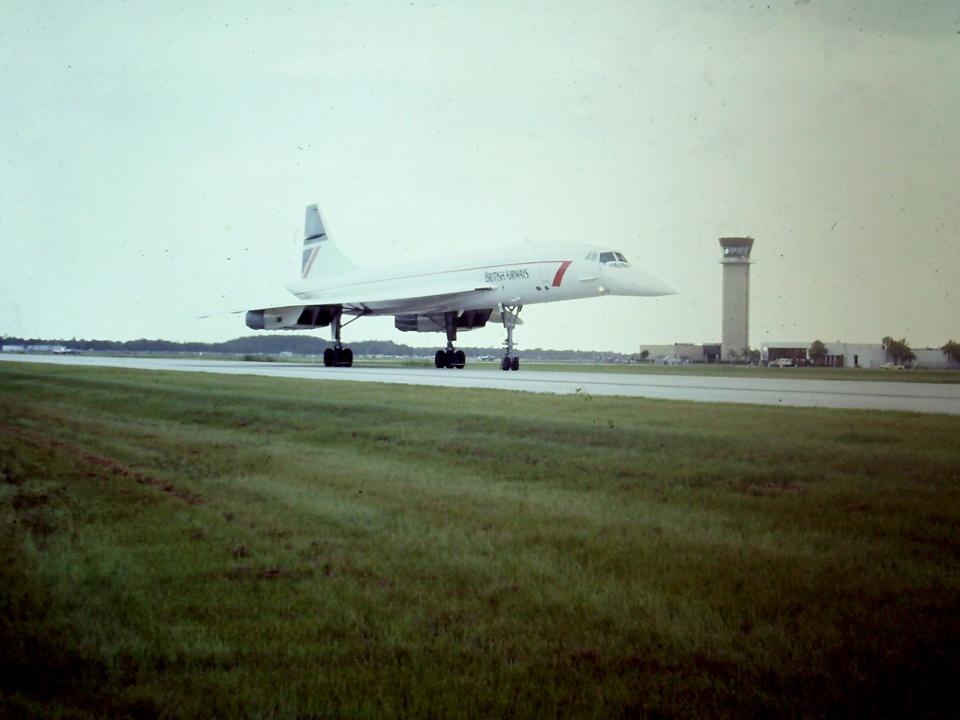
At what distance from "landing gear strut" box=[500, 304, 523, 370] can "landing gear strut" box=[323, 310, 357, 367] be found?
936 centimetres

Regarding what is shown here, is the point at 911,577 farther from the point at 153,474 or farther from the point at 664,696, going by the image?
the point at 153,474

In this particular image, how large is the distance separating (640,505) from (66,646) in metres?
4.58

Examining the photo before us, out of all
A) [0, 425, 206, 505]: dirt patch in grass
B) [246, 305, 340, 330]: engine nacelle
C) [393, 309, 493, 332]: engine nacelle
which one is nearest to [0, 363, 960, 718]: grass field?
[0, 425, 206, 505]: dirt patch in grass

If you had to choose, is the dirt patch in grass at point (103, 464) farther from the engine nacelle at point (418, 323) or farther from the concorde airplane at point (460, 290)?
the engine nacelle at point (418, 323)

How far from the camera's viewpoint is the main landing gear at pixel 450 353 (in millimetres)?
34375

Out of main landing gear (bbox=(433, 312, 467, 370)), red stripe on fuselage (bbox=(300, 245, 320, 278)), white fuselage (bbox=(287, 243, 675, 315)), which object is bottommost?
main landing gear (bbox=(433, 312, 467, 370))

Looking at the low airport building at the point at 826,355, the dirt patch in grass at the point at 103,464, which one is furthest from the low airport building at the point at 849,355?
the dirt patch in grass at the point at 103,464

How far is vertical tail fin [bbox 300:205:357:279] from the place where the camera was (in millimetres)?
48531

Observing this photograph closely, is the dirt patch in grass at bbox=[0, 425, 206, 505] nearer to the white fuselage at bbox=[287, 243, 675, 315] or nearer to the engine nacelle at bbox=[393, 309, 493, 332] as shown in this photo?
the white fuselage at bbox=[287, 243, 675, 315]

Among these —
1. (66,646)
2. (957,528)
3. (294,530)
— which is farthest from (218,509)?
(957,528)

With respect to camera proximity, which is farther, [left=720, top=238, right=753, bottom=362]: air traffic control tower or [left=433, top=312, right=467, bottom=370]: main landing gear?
[left=720, top=238, right=753, bottom=362]: air traffic control tower

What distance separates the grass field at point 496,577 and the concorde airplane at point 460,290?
17.9m

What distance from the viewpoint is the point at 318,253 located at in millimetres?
49375

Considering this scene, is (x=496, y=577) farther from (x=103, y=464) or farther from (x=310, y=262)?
(x=310, y=262)
